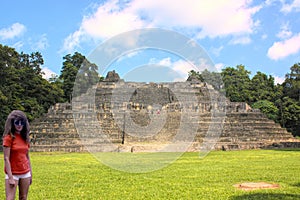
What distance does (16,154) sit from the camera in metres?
6.46

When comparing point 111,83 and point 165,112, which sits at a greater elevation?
point 111,83

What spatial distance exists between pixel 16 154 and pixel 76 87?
21427 mm

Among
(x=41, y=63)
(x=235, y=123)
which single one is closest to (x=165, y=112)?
(x=235, y=123)

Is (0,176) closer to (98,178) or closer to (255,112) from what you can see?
(98,178)

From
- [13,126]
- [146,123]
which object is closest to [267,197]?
[13,126]

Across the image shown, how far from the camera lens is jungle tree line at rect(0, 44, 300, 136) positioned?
36.7 meters

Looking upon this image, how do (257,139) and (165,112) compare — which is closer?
(257,139)

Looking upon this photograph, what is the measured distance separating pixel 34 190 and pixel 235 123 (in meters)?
24.5

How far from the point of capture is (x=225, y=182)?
A: 1191 cm

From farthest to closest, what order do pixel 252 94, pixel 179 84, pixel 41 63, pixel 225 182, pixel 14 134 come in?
pixel 252 94, pixel 41 63, pixel 179 84, pixel 225 182, pixel 14 134

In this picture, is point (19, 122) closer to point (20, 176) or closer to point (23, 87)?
point (20, 176)

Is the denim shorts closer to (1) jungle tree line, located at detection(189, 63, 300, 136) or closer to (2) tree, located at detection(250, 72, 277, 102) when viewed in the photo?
(1) jungle tree line, located at detection(189, 63, 300, 136)

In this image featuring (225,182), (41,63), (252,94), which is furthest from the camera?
(252,94)

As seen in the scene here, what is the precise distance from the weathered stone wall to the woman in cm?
2008
